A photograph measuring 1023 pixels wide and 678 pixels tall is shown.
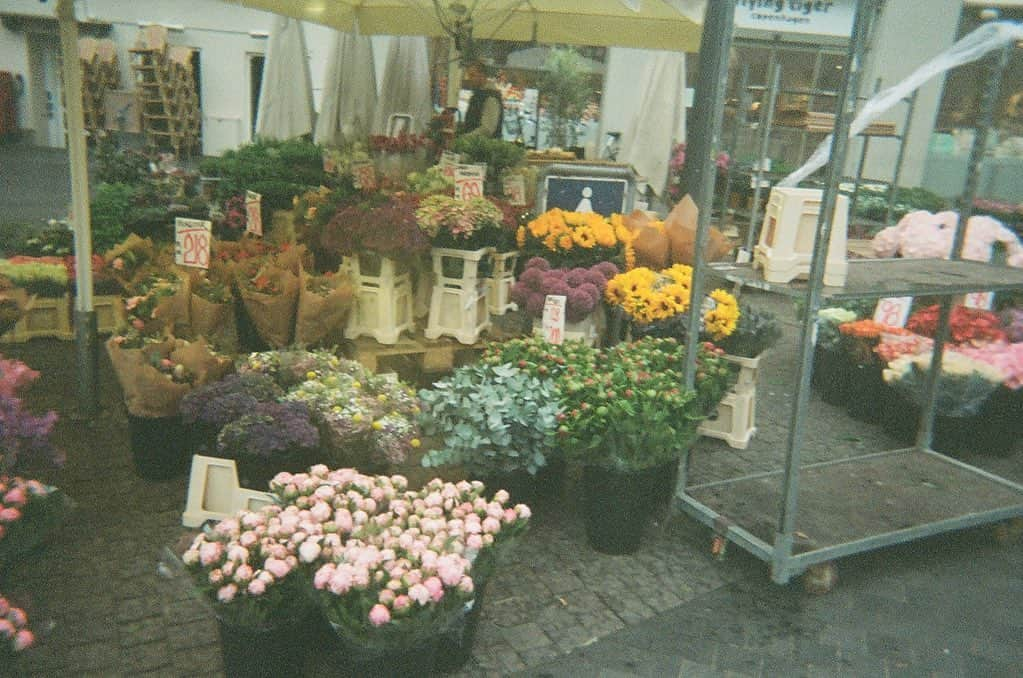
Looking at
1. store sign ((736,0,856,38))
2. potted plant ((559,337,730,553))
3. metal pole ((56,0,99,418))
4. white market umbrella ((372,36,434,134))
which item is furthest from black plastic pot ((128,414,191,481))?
store sign ((736,0,856,38))

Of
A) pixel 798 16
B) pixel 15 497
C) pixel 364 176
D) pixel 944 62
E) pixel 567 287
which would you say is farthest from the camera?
pixel 798 16

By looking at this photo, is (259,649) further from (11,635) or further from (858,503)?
(858,503)

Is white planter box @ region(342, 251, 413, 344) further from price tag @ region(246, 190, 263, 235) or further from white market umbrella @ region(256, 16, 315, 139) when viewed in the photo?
white market umbrella @ region(256, 16, 315, 139)

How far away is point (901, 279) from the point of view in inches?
141

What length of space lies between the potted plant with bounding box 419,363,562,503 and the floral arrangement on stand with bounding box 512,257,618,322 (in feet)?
3.58

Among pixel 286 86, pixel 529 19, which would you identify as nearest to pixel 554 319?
pixel 529 19

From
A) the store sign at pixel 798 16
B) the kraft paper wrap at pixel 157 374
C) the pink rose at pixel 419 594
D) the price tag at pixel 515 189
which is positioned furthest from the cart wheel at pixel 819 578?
the store sign at pixel 798 16

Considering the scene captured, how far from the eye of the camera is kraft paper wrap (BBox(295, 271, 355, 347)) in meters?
4.48

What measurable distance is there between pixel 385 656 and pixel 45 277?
4.35 m

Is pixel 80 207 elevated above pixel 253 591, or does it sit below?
above

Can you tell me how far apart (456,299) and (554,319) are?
788 millimetres

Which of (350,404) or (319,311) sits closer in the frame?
(350,404)

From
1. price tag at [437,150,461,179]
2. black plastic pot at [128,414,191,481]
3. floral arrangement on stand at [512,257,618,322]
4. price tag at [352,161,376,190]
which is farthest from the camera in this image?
price tag at [437,150,461,179]

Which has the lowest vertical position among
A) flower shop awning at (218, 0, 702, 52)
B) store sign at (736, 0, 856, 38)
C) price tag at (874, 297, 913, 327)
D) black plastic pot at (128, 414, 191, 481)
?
Result: black plastic pot at (128, 414, 191, 481)
